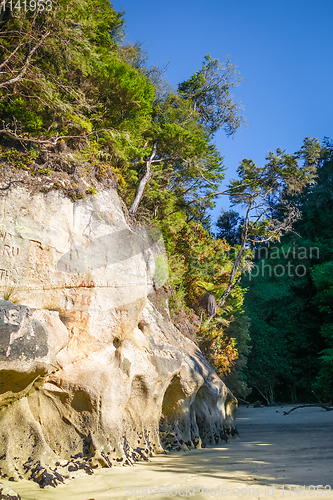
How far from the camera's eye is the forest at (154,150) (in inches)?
309

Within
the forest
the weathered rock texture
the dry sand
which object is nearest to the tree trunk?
the forest

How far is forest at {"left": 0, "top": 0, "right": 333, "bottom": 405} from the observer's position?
7.84 m

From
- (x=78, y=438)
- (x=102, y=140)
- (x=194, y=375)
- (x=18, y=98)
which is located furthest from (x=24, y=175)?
(x=194, y=375)

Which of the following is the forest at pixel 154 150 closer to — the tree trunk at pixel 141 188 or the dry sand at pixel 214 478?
the tree trunk at pixel 141 188

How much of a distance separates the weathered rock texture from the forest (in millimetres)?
1003

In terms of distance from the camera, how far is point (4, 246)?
611 cm

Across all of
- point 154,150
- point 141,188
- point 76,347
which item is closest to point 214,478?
point 76,347

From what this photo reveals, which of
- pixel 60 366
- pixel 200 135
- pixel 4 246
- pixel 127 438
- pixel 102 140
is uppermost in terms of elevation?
pixel 200 135

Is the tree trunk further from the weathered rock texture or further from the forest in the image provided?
the weathered rock texture

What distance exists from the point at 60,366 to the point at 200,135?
29.8ft

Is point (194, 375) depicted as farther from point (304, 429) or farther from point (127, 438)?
point (304, 429)

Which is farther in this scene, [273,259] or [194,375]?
[273,259]

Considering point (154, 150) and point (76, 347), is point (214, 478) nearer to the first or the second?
point (76, 347)

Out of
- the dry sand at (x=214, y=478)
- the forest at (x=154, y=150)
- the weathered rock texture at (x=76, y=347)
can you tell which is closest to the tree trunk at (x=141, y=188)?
the forest at (x=154, y=150)
